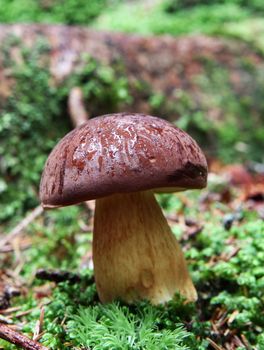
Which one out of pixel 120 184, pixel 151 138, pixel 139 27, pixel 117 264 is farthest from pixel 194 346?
pixel 139 27

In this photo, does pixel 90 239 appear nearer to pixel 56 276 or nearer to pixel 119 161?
pixel 56 276

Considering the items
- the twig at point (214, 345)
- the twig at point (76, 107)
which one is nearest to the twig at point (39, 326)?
the twig at point (214, 345)

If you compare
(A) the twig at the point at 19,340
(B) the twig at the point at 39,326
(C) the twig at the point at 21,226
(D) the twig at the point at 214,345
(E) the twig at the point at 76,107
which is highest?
(E) the twig at the point at 76,107

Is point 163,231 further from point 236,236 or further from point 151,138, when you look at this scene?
point 236,236

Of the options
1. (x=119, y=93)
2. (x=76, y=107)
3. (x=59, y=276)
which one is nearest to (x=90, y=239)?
(x=59, y=276)

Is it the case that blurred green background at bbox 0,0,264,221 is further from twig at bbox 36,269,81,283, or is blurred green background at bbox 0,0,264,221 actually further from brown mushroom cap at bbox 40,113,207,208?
brown mushroom cap at bbox 40,113,207,208

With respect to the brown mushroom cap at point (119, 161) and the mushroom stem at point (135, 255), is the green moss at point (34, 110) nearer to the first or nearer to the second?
the mushroom stem at point (135, 255)

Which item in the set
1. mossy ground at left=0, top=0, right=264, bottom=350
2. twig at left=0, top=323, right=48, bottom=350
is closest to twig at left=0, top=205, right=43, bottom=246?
mossy ground at left=0, top=0, right=264, bottom=350
